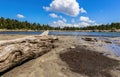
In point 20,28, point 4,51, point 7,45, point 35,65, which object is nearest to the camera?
point 4,51

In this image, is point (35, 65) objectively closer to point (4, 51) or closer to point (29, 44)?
point (29, 44)

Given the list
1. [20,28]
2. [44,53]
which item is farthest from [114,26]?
[44,53]

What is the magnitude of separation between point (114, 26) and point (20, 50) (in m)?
150

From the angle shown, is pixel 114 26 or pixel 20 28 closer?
pixel 20 28

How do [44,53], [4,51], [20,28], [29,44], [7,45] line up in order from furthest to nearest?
1. [20,28]
2. [44,53]
3. [29,44]
4. [7,45]
5. [4,51]

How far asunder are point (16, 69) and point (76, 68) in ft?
10.1

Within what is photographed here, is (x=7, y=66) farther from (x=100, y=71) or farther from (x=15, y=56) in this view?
(x=100, y=71)

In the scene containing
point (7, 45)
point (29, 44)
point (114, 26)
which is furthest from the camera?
point (114, 26)

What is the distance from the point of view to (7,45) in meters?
7.44

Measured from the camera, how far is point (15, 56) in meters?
7.77

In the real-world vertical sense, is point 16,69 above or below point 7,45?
below

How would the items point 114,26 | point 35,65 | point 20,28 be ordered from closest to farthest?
point 35,65 → point 20,28 → point 114,26

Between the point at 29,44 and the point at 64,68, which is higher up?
the point at 29,44

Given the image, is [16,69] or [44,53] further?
[44,53]
